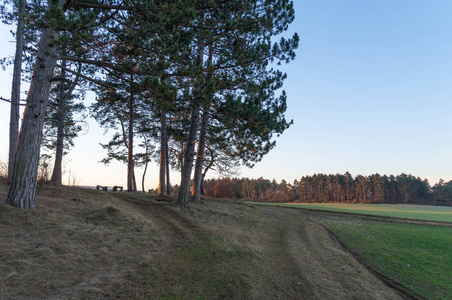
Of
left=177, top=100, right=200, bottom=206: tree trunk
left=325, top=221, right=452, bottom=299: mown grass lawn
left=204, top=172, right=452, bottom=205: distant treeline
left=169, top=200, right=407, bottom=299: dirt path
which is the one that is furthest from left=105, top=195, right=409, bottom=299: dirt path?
left=204, top=172, right=452, bottom=205: distant treeline

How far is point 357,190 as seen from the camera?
75.6m

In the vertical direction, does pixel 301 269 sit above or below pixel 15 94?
below

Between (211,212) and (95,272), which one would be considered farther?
(211,212)

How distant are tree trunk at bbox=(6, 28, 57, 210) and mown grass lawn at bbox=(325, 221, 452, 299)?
37.2 feet

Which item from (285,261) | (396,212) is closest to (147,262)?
(285,261)

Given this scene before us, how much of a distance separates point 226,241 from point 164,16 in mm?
7447

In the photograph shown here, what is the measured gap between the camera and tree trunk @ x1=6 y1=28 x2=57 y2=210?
264 inches

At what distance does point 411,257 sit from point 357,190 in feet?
246

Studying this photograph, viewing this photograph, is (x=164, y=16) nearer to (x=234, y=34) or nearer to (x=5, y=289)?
(x=234, y=34)

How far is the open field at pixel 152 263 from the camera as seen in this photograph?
4148 mm

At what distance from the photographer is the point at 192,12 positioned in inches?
Result: 284

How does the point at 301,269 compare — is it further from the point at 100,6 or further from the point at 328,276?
the point at 100,6

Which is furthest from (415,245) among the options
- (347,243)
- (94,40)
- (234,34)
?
(94,40)

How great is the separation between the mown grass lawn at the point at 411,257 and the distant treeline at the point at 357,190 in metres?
58.9
